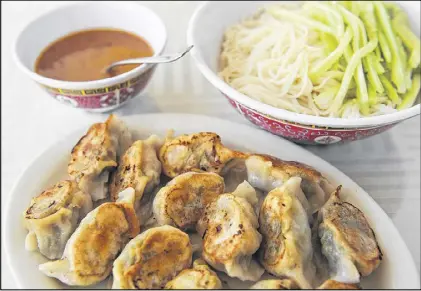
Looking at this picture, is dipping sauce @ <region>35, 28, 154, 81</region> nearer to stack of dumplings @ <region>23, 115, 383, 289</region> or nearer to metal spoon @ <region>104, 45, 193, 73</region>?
metal spoon @ <region>104, 45, 193, 73</region>

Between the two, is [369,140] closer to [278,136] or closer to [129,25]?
[278,136]

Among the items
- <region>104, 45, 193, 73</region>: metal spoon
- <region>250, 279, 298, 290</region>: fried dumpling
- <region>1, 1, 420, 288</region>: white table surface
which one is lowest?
<region>1, 1, 420, 288</region>: white table surface

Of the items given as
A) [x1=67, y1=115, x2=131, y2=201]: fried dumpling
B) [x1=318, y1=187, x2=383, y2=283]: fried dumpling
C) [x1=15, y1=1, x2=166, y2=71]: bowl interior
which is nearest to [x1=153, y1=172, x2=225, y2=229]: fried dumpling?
[x1=67, y1=115, x2=131, y2=201]: fried dumpling

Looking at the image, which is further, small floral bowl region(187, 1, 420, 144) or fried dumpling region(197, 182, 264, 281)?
small floral bowl region(187, 1, 420, 144)

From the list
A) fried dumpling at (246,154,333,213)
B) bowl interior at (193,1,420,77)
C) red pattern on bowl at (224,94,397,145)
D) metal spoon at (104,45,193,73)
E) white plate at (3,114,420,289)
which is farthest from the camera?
bowl interior at (193,1,420,77)

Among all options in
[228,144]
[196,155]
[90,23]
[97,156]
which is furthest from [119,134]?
[90,23]

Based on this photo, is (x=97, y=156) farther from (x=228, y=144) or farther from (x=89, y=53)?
(x=89, y=53)
